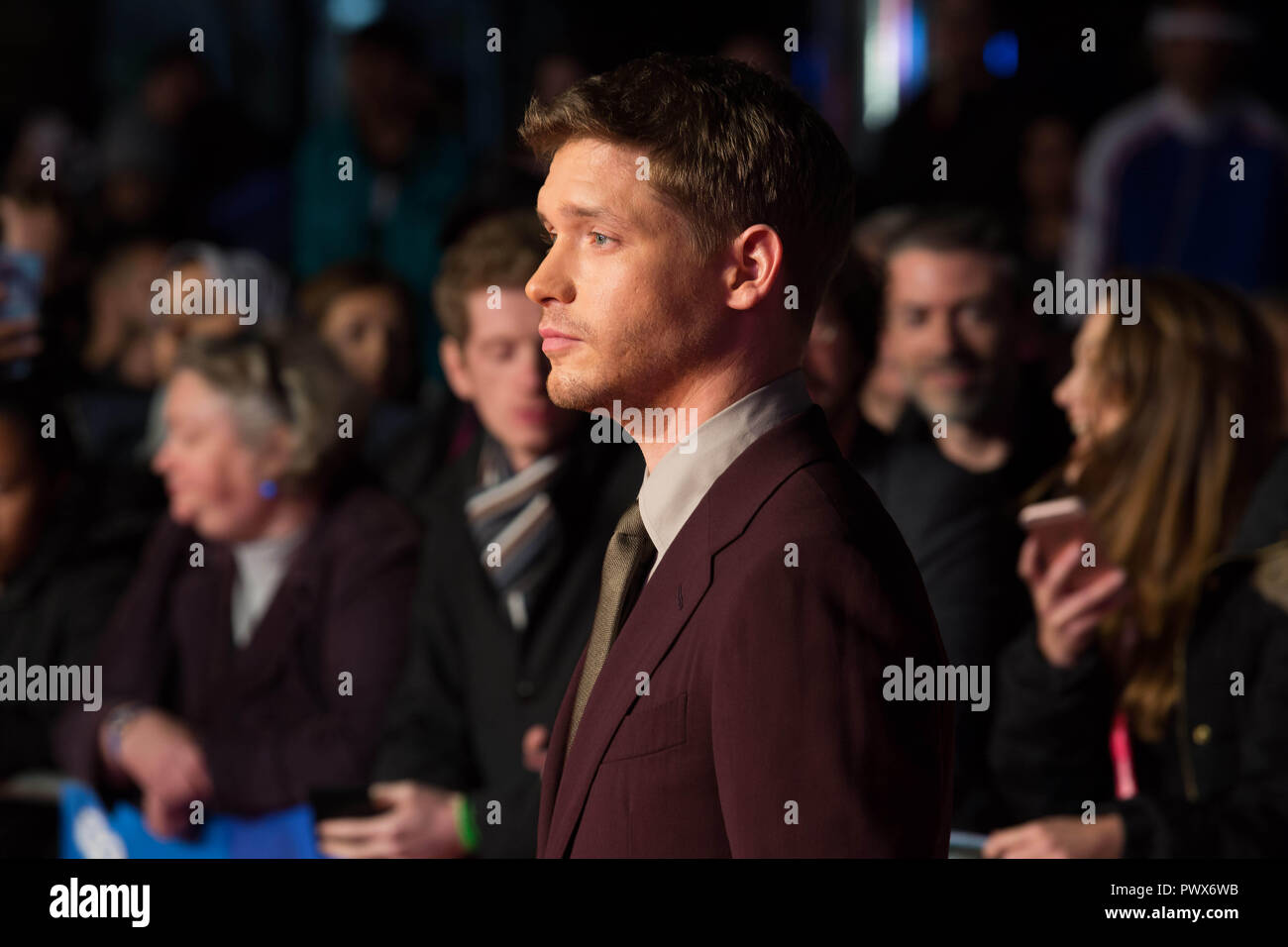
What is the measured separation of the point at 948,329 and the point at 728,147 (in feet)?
6.51

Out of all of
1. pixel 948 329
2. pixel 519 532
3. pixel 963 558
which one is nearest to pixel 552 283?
pixel 963 558

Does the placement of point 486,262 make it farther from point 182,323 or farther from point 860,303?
point 182,323

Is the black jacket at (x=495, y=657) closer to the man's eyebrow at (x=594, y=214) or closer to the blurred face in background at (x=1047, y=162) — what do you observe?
the man's eyebrow at (x=594, y=214)

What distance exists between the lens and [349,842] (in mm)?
3125

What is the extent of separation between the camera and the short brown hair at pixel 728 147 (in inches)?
64.2

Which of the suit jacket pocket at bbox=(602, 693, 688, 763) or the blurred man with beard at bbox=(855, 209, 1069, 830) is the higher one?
the blurred man with beard at bbox=(855, 209, 1069, 830)

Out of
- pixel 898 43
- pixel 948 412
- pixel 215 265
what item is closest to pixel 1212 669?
pixel 948 412

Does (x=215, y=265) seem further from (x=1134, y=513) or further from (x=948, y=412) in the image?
(x=1134, y=513)

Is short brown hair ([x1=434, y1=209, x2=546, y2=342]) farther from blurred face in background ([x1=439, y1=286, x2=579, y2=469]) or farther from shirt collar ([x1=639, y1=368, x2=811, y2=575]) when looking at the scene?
shirt collar ([x1=639, y1=368, x2=811, y2=575])

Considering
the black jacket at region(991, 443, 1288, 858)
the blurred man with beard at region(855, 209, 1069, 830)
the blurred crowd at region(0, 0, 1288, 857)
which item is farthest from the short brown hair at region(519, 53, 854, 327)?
the black jacket at region(991, 443, 1288, 858)

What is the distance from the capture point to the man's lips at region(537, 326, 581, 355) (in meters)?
1.67

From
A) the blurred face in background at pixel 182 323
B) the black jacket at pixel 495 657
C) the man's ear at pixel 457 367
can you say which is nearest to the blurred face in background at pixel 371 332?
the blurred face in background at pixel 182 323

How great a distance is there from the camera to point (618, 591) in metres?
1.76

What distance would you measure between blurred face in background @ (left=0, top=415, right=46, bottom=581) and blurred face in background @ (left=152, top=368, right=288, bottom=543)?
501 millimetres
